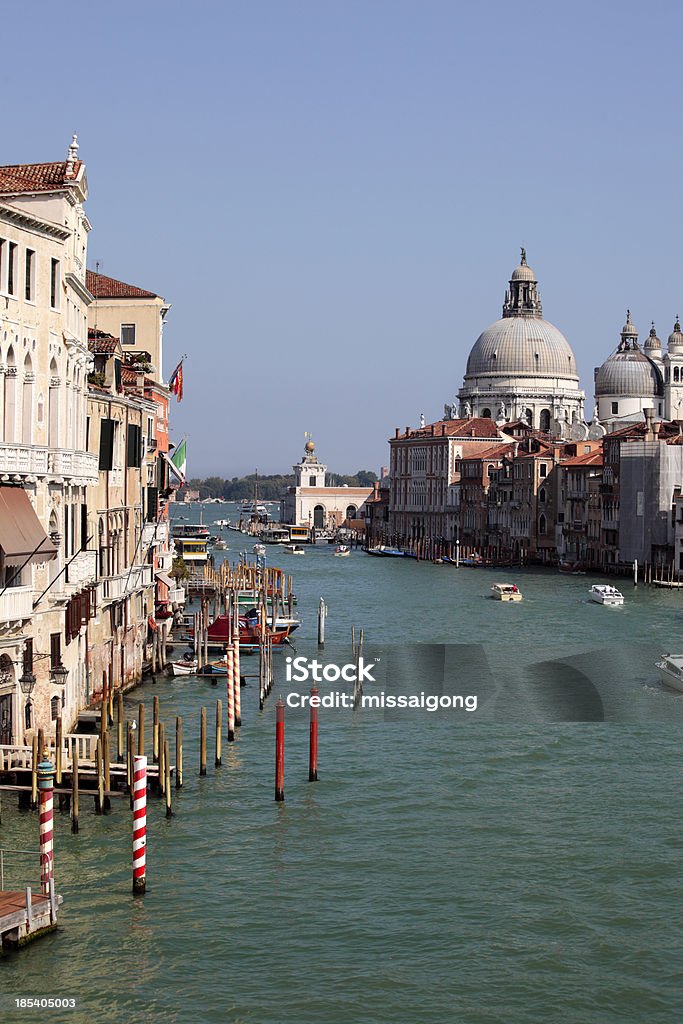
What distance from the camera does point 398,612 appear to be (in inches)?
1788

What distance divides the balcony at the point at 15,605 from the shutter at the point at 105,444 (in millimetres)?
5196

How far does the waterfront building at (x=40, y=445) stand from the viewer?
52.7 ft

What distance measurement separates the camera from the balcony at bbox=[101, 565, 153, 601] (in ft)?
73.4

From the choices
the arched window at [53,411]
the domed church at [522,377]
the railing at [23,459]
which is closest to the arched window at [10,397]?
the railing at [23,459]

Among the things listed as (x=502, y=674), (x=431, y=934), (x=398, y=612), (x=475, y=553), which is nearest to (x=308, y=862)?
(x=431, y=934)

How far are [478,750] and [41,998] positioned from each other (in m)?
10.5

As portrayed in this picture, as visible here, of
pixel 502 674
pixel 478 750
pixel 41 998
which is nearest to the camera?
pixel 41 998

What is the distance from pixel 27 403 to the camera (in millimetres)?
16641

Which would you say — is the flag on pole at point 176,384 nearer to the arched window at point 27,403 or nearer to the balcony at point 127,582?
the balcony at point 127,582

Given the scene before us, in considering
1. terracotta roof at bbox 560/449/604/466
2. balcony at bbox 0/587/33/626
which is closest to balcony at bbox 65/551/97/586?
balcony at bbox 0/587/33/626

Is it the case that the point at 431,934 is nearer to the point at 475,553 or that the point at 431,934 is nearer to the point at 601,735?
the point at 601,735

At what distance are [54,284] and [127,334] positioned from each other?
12.4 metres

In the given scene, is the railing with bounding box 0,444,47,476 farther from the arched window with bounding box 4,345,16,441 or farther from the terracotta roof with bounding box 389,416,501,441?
the terracotta roof with bounding box 389,416,501,441

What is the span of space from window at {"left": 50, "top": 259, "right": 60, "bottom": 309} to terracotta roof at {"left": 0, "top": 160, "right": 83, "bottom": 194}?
857mm
